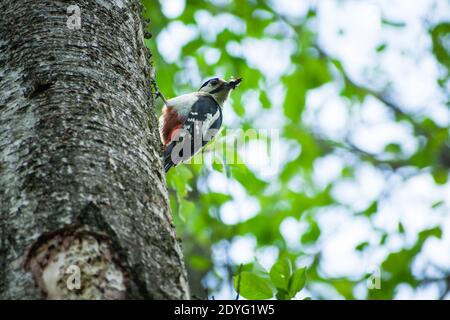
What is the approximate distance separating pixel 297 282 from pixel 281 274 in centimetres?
6

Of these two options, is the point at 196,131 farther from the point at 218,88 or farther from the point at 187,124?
the point at 218,88

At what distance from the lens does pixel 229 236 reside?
5.07 meters

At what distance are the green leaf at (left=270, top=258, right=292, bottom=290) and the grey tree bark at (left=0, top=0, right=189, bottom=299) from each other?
65 cm

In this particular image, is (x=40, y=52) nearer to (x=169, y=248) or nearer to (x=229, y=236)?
(x=169, y=248)

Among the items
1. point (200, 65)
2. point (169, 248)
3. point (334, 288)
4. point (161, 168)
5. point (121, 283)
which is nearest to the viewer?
point (121, 283)

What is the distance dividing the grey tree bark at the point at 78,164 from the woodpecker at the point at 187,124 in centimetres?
182

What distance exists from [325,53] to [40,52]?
244 inches

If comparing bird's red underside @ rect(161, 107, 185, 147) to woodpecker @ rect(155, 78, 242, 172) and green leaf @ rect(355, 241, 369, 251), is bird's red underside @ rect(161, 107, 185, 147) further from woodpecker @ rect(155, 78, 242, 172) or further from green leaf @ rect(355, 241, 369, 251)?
green leaf @ rect(355, 241, 369, 251)

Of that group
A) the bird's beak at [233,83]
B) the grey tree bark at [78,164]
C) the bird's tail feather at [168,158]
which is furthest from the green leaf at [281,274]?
the bird's beak at [233,83]

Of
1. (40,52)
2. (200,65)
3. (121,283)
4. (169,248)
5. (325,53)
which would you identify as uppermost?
(325,53)

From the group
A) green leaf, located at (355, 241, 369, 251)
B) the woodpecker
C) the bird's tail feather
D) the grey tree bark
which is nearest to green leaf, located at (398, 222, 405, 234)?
green leaf, located at (355, 241, 369, 251)

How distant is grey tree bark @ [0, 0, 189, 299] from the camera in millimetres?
1415

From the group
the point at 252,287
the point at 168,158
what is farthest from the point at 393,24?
the point at 252,287

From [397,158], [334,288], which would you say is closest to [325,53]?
[397,158]
